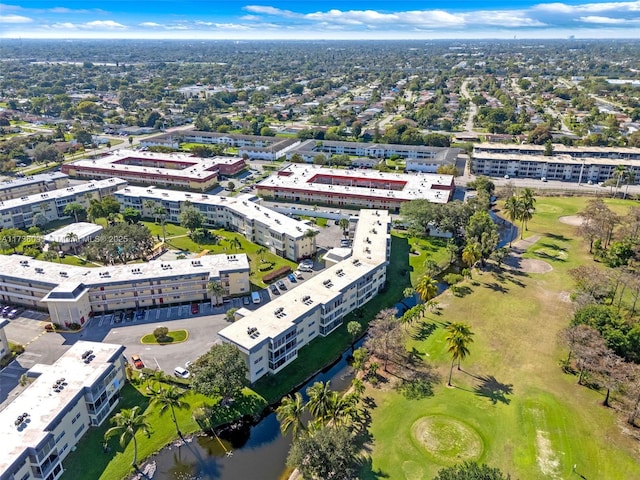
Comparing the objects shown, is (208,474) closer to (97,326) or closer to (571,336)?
(97,326)

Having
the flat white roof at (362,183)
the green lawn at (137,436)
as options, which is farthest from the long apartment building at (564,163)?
the green lawn at (137,436)

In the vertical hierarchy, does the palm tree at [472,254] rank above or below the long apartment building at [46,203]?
below

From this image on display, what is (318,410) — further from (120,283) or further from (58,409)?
(120,283)

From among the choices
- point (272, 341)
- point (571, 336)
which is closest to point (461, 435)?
point (571, 336)

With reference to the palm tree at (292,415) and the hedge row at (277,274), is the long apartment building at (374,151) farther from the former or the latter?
the palm tree at (292,415)

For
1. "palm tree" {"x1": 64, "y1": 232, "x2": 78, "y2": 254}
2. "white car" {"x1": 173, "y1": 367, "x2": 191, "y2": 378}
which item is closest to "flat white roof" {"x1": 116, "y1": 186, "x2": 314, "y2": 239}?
"palm tree" {"x1": 64, "y1": 232, "x2": 78, "y2": 254}
